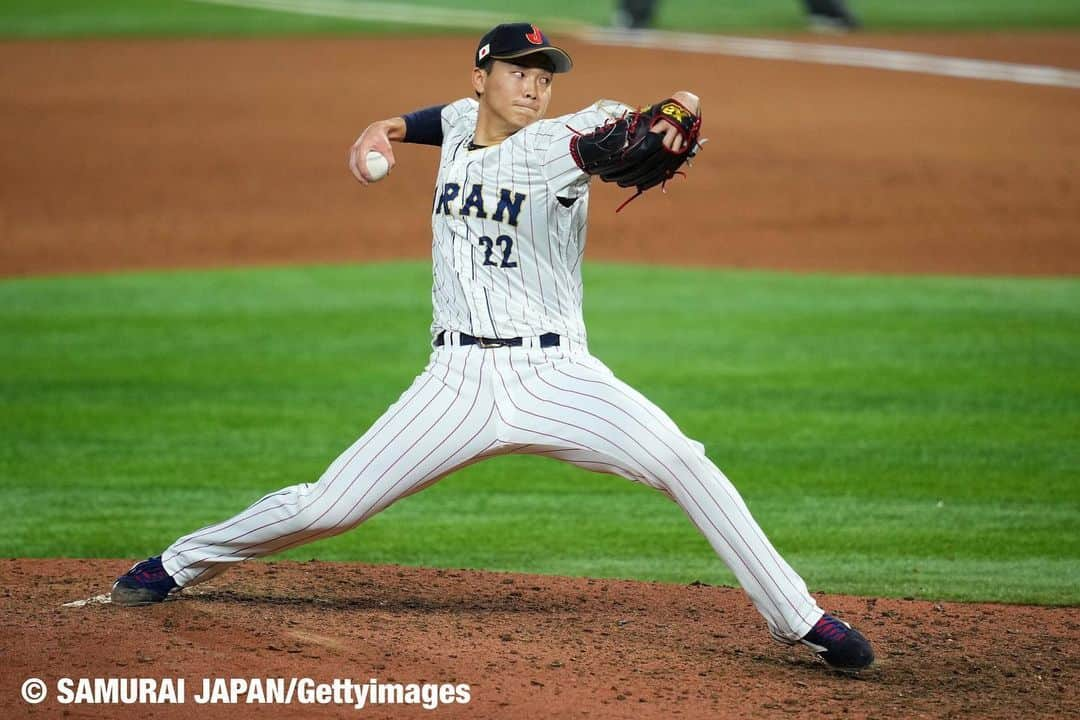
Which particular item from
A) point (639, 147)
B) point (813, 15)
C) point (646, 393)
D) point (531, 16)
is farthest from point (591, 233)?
point (531, 16)

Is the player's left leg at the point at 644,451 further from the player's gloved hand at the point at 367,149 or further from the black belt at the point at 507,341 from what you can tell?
the player's gloved hand at the point at 367,149

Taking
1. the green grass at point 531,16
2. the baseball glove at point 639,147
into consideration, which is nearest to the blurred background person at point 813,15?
the green grass at point 531,16

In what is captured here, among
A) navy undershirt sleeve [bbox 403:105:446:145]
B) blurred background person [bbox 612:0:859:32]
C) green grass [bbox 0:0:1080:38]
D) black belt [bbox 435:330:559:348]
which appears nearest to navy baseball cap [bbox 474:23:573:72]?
navy undershirt sleeve [bbox 403:105:446:145]

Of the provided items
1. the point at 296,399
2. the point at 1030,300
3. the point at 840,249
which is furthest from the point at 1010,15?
the point at 296,399

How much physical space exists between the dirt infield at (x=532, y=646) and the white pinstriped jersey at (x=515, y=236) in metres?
1.01

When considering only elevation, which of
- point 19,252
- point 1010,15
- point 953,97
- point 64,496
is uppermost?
point 1010,15

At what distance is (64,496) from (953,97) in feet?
47.4

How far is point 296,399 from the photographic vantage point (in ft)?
29.0

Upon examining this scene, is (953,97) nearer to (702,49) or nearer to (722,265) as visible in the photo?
(702,49)

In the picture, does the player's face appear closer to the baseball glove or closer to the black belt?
the baseball glove

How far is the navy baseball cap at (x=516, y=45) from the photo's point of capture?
462 cm

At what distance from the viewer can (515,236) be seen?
4.57 meters

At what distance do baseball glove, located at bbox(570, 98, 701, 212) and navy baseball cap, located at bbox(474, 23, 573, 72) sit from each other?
16.3 inches

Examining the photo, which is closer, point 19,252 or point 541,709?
point 541,709
